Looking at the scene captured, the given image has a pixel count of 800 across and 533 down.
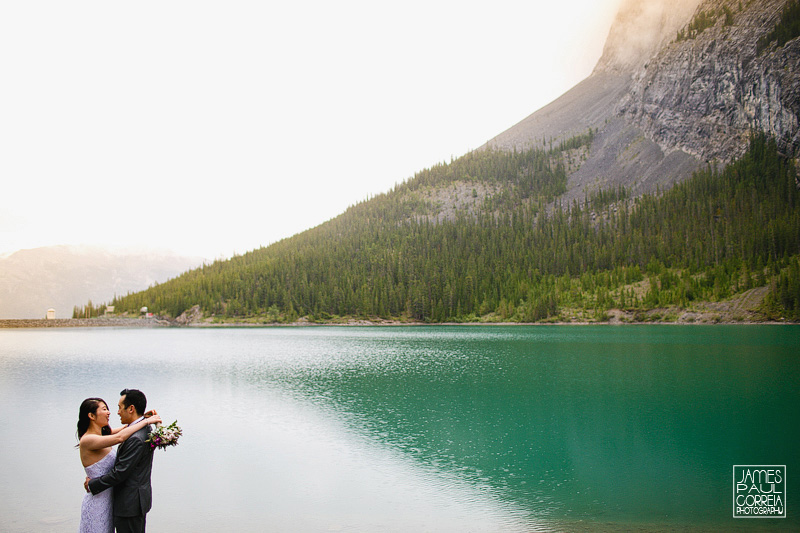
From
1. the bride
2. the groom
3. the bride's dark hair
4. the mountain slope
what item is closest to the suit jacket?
the groom

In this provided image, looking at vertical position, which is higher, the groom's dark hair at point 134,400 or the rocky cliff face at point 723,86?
the rocky cliff face at point 723,86

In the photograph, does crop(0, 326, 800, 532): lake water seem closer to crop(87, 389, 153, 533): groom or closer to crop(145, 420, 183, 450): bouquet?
crop(87, 389, 153, 533): groom

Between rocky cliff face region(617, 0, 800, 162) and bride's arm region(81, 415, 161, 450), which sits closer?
bride's arm region(81, 415, 161, 450)

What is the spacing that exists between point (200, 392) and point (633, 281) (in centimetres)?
11861

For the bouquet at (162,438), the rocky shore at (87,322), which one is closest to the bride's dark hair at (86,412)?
the bouquet at (162,438)

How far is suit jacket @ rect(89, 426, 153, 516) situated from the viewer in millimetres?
6570

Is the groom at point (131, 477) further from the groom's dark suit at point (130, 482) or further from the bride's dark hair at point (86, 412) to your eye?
the bride's dark hair at point (86, 412)

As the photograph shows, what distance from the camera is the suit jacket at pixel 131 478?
657 cm

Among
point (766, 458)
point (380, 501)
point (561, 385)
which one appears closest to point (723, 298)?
point (561, 385)

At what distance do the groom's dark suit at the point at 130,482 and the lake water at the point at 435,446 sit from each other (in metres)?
5.49

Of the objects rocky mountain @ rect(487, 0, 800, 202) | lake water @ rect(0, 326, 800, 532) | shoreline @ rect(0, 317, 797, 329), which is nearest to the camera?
lake water @ rect(0, 326, 800, 532)

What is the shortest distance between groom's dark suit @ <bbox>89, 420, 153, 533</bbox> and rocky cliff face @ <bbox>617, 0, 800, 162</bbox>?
Result: 161242 mm

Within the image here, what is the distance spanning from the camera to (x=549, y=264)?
147 metres

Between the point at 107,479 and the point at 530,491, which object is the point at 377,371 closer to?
the point at 530,491
